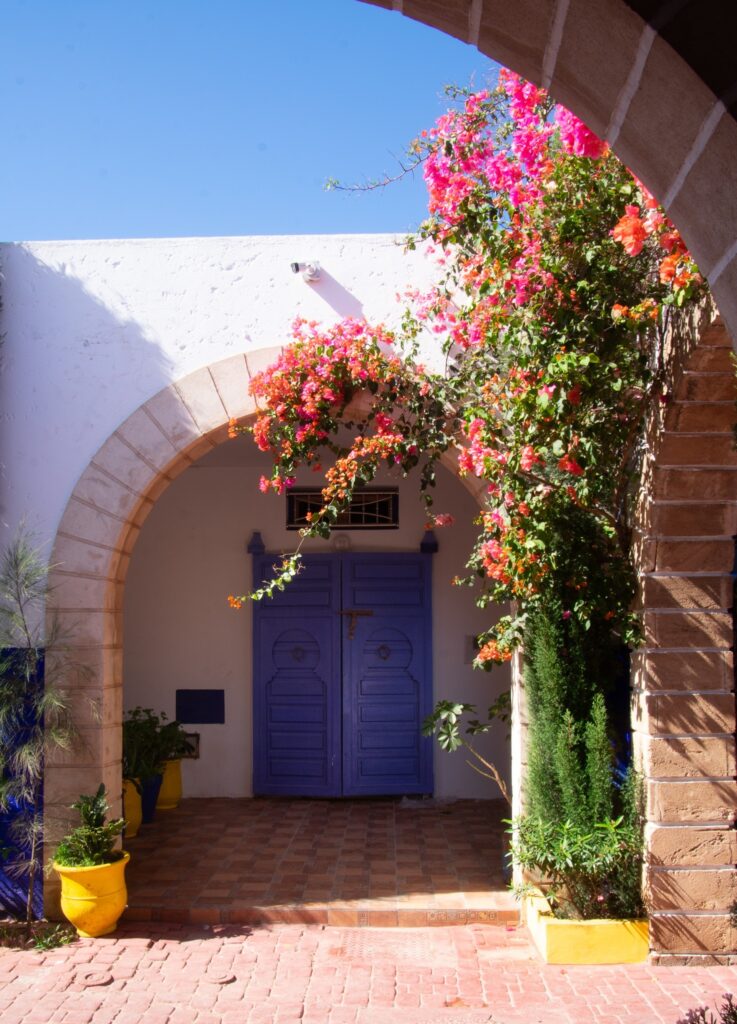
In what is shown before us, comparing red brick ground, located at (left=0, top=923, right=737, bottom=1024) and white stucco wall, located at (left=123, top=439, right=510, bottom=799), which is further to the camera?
white stucco wall, located at (left=123, top=439, right=510, bottom=799)

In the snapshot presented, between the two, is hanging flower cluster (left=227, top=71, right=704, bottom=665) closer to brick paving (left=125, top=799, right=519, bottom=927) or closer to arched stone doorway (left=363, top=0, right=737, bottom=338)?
brick paving (left=125, top=799, right=519, bottom=927)

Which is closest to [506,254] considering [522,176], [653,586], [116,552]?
[522,176]

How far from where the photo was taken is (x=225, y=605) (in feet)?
29.6

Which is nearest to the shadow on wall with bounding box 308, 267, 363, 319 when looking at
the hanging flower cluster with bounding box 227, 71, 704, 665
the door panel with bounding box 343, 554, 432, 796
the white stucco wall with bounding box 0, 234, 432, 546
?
the white stucco wall with bounding box 0, 234, 432, 546

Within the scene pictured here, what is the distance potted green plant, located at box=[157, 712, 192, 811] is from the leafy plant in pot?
0.06 meters

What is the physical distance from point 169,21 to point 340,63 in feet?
2.64

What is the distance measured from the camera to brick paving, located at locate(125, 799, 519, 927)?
5828 mm

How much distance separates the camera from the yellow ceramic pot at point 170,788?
27.8 ft

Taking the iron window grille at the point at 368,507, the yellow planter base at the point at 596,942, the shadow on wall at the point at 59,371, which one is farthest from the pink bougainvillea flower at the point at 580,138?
the iron window grille at the point at 368,507

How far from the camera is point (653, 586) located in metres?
5.20

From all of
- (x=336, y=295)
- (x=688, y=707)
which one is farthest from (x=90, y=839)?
(x=336, y=295)

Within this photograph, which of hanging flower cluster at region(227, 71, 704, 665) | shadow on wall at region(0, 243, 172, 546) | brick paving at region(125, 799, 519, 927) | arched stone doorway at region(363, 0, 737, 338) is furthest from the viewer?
shadow on wall at region(0, 243, 172, 546)

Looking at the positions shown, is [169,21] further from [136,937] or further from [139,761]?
[139,761]

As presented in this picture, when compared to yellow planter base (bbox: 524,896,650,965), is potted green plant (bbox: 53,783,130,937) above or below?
above
